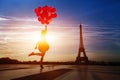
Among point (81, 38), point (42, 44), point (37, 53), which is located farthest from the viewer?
point (81, 38)

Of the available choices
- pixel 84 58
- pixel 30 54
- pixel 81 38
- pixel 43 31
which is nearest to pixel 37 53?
pixel 30 54

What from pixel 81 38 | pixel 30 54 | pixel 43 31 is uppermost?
pixel 81 38

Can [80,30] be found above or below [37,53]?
above

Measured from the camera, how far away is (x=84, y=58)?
127 meters

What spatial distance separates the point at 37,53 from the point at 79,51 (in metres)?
73.4

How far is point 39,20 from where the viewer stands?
42.9 m

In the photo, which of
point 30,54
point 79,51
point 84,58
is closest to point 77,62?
point 84,58

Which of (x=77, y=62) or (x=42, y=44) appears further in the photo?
(x=77, y=62)

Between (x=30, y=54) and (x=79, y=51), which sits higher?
(x=79, y=51)

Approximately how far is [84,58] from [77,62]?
666cm

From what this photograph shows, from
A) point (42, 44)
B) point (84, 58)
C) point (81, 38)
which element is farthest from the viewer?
point (84, 58)

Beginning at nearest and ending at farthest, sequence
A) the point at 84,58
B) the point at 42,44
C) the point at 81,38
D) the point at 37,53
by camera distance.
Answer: the point at 42,44 < the point at 37,53 < the point at 81,38 < the point at 84,58

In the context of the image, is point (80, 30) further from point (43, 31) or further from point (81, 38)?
point (43, 31)

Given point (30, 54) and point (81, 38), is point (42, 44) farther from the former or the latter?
point (81, 38)
